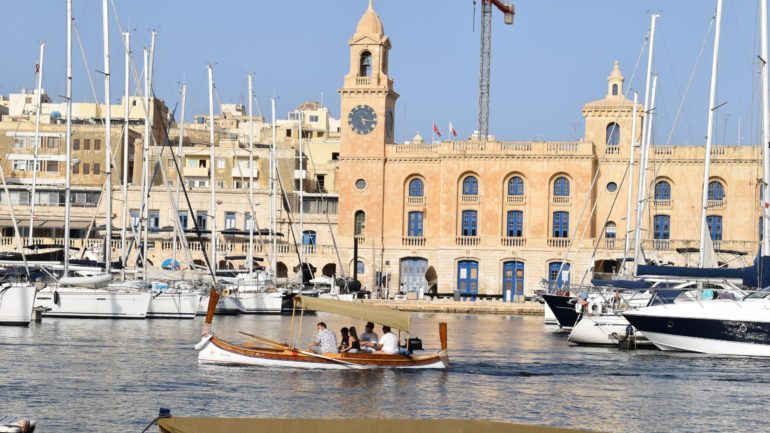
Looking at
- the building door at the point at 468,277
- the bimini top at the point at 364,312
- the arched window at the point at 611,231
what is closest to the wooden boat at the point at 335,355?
the bimini top at the point at 364,312

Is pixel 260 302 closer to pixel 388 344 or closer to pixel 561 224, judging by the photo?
pixel 561 224

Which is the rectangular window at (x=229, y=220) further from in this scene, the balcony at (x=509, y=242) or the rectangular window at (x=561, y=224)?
the rectangular window at (x=561, y=224)

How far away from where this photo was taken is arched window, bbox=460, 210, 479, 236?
3115 inches

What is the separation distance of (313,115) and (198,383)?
97891 mm

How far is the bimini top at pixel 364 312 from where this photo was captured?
106 ft

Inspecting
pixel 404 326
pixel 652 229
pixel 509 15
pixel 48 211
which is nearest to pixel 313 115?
pixel 509 15

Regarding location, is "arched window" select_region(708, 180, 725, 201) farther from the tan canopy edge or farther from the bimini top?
the tan canopy edge

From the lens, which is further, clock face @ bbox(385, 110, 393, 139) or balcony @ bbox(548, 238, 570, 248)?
clock face @ bbox(385, 110, 393, 139)

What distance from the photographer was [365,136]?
80.5m

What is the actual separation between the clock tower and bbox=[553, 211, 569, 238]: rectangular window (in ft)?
34.0

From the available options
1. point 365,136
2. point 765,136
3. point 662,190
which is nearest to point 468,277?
point 365,136

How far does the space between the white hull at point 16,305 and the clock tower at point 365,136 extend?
1414 inches

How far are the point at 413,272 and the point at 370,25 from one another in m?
15.0

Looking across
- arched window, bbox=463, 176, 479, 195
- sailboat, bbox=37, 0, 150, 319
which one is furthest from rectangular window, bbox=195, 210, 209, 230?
sailboat, bbox=37, 0, 150, 319
